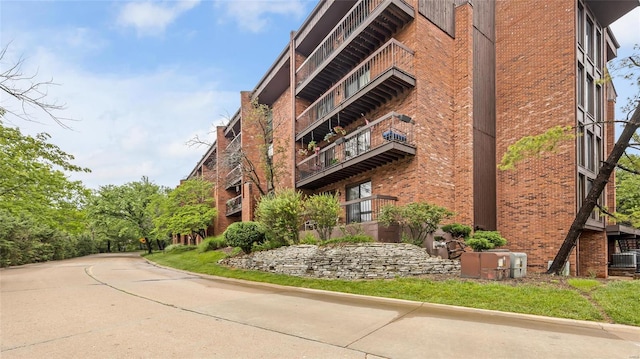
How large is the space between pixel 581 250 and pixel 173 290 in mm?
16490

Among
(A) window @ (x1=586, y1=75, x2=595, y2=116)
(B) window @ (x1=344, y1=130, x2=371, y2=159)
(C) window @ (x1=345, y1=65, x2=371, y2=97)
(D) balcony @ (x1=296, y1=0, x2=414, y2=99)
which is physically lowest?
(B) window @ (x1=344, y1=130, x2=371, y2=159)

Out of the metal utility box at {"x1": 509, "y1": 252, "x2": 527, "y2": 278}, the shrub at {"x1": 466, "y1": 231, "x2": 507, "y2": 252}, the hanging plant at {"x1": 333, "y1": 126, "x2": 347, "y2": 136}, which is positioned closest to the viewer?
the metal utility box at {"x1": 509, "y1": 252, "x2": 527, "y2": 278}

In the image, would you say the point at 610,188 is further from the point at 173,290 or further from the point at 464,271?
the point at 173,290

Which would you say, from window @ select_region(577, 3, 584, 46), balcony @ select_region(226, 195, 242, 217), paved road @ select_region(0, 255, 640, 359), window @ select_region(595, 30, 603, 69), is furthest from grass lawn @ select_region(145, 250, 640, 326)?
balcony @ select_region(226, 195, 242, 217)

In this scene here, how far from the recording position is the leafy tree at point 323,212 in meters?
12.1

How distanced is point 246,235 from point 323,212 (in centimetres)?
422

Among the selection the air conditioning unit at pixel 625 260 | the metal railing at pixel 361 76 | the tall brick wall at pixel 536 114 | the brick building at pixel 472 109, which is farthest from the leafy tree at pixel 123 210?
the air conditioning unit at pixel 625 260

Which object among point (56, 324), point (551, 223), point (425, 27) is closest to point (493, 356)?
Answer: point (56, 324)

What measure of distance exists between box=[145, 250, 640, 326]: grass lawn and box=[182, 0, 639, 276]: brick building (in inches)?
122

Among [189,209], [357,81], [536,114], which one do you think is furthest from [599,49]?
[189,209]

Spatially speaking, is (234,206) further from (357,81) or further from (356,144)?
(357,81)

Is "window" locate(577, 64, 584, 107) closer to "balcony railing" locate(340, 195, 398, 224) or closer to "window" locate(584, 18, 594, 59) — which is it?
"window" locate(584, 18, 594, 59)

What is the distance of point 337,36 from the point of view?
1667 cm

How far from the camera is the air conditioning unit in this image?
14758 mm
